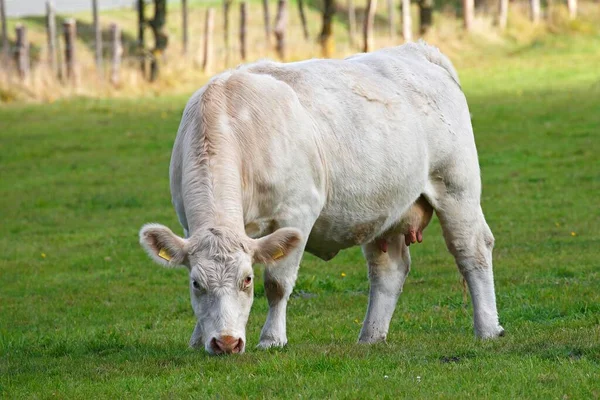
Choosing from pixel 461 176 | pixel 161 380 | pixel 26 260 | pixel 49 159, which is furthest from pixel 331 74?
pixel 49 159

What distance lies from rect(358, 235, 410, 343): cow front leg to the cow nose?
2.21 m

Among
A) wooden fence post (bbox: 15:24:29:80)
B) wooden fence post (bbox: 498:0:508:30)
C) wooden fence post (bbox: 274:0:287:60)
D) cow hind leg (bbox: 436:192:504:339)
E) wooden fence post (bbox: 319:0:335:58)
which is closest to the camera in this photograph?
cow hind leg (bbox: 436:192:504:339)

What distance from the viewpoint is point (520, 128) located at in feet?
76.5

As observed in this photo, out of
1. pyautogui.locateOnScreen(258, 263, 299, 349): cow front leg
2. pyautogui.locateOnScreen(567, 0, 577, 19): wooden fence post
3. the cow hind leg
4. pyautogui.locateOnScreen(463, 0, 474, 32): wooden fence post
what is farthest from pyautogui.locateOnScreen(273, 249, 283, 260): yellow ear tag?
pyautogui.locateOnScreen(567, 0, 577, 19): wooden fence post

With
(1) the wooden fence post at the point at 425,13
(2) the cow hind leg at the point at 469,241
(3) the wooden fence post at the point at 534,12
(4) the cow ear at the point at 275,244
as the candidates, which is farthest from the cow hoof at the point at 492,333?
(3) the wooden fence post at the point at 534,12

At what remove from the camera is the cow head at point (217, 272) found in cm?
677

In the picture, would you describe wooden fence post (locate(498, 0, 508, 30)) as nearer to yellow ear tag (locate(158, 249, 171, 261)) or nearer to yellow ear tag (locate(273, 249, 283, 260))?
yellow ear tag (locate(273, 249, 283, 260))

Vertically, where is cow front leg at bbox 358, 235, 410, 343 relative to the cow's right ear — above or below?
below

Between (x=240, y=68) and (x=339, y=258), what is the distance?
5586 millimetres

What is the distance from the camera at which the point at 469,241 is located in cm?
912

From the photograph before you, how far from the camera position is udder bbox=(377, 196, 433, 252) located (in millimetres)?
8984

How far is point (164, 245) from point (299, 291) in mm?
4420

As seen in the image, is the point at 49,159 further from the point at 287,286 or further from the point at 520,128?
the point at 287,286

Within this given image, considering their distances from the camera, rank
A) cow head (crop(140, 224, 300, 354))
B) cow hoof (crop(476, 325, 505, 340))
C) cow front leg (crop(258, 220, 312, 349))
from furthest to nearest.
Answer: cow hoof (crop(476, 325, 505, 340)), cow front leg (crop(258, 220, 312, 349)), cow head (crop(140, 224, 300, 354))
